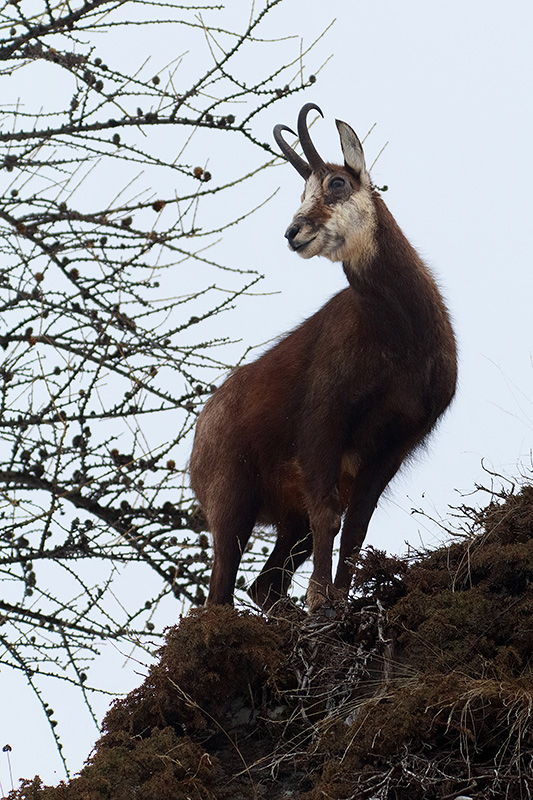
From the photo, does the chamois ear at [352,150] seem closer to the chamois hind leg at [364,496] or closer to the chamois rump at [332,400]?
the chamois rump at [332,400]

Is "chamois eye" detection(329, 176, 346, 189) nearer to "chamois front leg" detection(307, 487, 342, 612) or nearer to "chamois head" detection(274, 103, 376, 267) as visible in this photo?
"chamois head" detection(274, 103, 376, 267)

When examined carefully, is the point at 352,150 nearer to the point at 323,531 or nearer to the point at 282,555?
the point at 323,531

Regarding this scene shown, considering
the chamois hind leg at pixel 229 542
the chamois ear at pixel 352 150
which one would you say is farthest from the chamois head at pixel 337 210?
the chamois hind leg at pixel 229 542

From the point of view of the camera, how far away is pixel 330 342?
21.9 ft

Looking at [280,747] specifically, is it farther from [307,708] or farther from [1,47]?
[1,47]

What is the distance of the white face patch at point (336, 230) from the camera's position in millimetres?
6555

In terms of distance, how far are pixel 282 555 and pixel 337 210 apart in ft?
6.69

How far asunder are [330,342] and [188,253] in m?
1.25

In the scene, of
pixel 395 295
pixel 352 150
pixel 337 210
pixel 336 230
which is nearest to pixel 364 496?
pixel 395 295

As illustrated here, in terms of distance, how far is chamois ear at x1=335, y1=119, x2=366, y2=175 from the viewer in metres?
6.89

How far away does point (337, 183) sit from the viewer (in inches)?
266

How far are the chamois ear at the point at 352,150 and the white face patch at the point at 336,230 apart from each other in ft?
0.87

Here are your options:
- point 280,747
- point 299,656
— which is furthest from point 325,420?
point 280,747

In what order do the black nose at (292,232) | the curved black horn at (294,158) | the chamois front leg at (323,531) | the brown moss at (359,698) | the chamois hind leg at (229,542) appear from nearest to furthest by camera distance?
the brown moss at (359,698) < the chamois front leg at (323,531) < the black nose at (292,232) < the chamois hind leg at (229,542) < the curved black horn at (294,158)
